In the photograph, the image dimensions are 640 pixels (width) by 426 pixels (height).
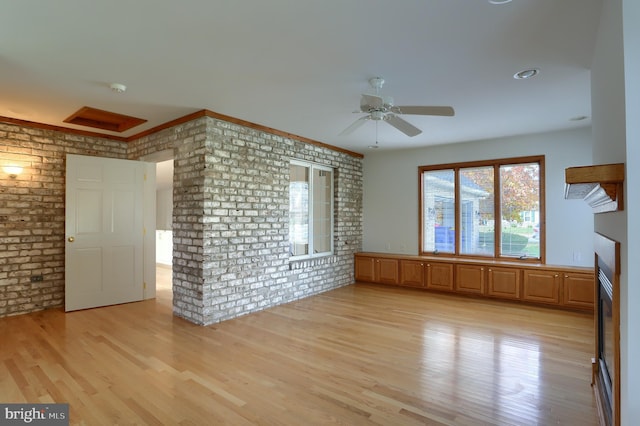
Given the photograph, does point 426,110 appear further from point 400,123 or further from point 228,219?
point 228,219

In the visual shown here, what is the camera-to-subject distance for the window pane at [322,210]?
6156 millimetres

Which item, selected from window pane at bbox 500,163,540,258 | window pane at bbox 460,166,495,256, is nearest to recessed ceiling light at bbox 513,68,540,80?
window pane at bbox 500,163,540,258

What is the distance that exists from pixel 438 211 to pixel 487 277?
4.87 ft

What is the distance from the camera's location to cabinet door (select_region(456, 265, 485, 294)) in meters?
5.57

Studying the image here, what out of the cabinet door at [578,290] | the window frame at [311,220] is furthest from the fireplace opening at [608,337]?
the window frame at [311,220]

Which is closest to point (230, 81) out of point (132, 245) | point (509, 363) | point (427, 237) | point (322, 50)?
point (322, 50)

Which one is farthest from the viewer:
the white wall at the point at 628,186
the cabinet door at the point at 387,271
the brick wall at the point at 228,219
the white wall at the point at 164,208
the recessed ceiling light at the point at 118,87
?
the white wall at the point at 164,208

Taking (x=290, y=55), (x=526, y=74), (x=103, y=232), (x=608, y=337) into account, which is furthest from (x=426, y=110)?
(x=103, y=232)

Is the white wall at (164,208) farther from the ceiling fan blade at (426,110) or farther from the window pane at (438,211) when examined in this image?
the ceiling fan blade at (426,110)

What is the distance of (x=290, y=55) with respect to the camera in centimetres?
278

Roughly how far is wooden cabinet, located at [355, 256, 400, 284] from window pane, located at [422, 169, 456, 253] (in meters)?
0.74

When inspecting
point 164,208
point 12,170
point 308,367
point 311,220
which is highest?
point 12,170

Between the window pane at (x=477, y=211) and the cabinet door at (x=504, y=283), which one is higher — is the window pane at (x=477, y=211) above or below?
above

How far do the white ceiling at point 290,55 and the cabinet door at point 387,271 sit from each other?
309 cm
